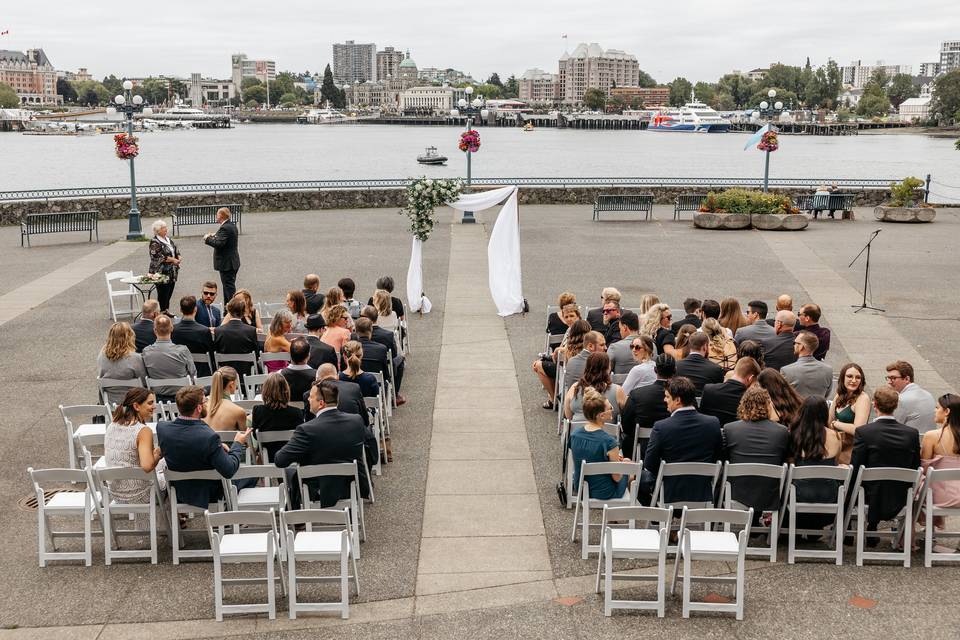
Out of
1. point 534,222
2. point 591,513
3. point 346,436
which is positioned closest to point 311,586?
point 346,436

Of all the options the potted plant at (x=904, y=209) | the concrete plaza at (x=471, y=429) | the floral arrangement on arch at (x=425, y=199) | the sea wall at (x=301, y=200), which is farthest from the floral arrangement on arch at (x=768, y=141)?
the floral arrangement on arch at (x=425, y=199)

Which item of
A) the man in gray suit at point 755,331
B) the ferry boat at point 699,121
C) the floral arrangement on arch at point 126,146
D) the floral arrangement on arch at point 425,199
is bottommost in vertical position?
the man in gray suit at point 755,331

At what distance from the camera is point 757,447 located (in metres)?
7.62

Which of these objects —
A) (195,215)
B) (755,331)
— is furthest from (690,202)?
(755,331)

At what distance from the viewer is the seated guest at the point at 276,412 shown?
8125 mm

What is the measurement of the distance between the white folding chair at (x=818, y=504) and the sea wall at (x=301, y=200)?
77.8 ft

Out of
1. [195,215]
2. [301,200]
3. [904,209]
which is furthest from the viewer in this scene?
[301,200]

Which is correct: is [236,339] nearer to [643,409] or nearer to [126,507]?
[126,507]

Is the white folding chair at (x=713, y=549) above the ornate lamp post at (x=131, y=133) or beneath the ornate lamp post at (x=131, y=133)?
beneath

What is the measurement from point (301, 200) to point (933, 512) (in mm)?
27705

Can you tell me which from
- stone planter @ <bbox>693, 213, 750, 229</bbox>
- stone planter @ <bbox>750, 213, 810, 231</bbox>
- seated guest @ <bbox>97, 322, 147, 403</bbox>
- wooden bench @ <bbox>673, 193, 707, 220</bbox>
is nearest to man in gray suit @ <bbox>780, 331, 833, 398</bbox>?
seated guest @ <bbox>97, 322, 147, 403</bbox>

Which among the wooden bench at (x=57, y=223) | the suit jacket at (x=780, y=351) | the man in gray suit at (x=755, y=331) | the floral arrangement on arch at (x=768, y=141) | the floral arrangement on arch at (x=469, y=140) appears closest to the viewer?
the suit jacket at (x=780, y=351)

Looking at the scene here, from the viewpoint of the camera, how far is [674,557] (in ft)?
24.7

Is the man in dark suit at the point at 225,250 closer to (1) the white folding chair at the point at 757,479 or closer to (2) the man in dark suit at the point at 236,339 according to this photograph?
(2) the man in dark suit at the point at 236,339
